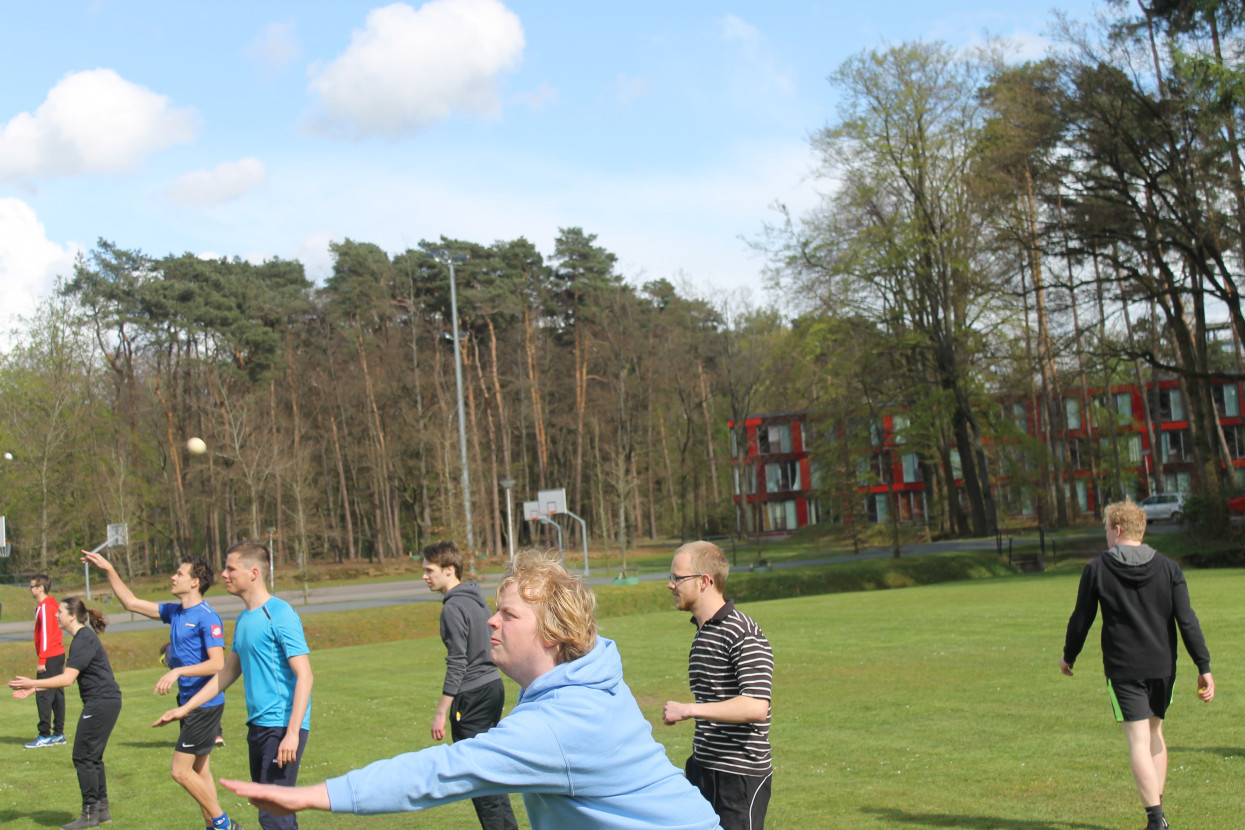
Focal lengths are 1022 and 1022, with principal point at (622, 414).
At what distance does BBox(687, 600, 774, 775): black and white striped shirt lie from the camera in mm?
4395

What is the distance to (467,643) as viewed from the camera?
673 cm

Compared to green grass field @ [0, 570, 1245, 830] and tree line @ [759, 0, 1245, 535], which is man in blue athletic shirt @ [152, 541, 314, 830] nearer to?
green grass field @ [0, 570, 1245, 830]

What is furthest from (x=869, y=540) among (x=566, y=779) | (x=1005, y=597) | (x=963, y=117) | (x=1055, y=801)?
(x=566, y=779)

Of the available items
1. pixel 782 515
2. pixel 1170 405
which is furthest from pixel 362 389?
pixel 1170 405

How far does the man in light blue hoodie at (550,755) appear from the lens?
2309mm

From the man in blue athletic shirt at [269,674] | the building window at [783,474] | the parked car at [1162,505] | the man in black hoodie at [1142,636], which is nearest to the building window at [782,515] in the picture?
the building window at [783,474]

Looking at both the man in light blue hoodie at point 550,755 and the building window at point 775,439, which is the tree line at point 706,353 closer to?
the building window at point 775,439

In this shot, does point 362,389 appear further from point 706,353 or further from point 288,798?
point 288,798

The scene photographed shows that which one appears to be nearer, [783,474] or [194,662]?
[194,662]

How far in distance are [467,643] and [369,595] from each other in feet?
102

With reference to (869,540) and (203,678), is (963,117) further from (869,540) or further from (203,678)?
(203,678)

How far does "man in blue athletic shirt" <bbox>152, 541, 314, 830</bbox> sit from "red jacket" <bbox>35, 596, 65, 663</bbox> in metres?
6.49

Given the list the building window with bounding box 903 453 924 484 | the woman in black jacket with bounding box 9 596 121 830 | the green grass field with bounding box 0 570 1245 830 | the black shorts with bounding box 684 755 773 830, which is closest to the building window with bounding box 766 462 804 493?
the building window with bounding box 903 453 924 484

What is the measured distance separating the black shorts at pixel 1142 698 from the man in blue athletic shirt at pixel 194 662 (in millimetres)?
5740
